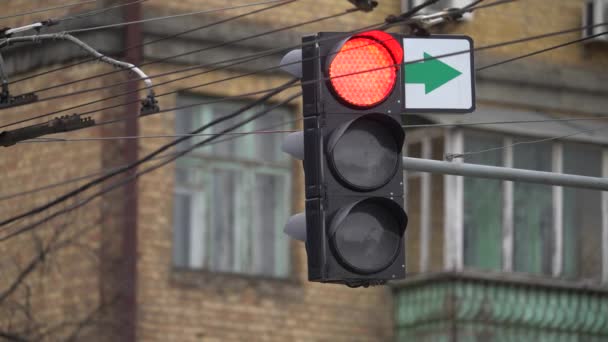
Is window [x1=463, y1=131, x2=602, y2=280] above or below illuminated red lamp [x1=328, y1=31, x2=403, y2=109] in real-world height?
below

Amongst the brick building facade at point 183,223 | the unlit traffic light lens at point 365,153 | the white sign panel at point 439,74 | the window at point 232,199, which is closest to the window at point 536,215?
the brick building facade at point 183,223

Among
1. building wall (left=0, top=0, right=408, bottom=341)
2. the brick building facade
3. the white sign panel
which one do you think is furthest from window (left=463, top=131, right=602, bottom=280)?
the white sign panel

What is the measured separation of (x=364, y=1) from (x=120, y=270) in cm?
954

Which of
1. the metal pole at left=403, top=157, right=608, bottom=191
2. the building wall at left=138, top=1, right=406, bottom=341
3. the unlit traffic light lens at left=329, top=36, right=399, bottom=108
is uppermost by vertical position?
the unlit traffic light lens at left=329, top=36, right=399, bottom=108

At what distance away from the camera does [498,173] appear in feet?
40.2

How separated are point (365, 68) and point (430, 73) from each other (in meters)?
1.47

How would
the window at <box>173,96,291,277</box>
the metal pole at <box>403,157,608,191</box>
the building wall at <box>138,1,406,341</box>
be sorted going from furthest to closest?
1. the window at <box>173,96,291,277</box>
2. the building wall at <box>138,1,406,341</box>
3. the metal pole at <box>403,157,608,191</box>

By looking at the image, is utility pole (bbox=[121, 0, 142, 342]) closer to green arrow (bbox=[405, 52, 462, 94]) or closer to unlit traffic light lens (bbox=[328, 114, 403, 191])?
green arrow (bbox=[405, 52, 462, 94])

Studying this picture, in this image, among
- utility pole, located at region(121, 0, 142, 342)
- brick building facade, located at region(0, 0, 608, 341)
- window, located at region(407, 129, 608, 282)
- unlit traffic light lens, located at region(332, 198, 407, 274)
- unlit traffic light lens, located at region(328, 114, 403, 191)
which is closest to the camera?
unlit traffic light lens, located at region(332, 198, 407, 274)

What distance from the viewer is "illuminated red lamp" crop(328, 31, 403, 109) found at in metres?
10.2

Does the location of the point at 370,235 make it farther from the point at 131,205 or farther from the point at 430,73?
the point at 131,205

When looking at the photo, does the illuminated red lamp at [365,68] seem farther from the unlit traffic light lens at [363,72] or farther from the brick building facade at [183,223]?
the brick building facade at [183,223]

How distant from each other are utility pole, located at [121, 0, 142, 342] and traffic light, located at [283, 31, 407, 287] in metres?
11.4

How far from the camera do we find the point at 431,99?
11.4m
